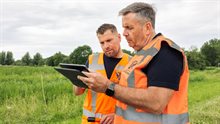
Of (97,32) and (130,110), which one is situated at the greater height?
(97,32)

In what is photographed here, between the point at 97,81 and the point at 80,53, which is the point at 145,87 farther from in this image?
the point at 80,53

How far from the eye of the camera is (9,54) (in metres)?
79.9

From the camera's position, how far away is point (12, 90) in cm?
1248

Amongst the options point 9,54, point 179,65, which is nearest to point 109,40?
point 179,65

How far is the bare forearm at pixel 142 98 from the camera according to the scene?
2195 mm

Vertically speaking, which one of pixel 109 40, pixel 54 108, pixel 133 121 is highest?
pixel 109 40

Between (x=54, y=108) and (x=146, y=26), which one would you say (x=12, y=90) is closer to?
(x=54, y=108)

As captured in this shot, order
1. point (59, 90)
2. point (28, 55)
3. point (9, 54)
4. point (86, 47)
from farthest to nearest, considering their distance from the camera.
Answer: point (28, 55)
point (9, 54)
point (86, 47)
point (59, 90)

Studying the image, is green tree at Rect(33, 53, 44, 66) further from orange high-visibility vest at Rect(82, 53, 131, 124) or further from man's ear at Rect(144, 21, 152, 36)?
man's ear at Rect(144, 21, 152, 36)

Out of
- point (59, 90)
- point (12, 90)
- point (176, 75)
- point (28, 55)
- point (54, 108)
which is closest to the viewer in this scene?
point (176, 75)

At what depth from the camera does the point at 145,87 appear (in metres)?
2.30

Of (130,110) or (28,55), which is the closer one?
(130,110)

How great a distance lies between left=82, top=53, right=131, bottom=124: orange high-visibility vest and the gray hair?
114 centimetres

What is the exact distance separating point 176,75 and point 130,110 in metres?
0.45
